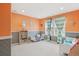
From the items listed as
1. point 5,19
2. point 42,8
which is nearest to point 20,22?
point 5,19

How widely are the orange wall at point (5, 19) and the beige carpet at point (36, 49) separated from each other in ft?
0.96

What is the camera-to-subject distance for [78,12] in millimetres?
2125

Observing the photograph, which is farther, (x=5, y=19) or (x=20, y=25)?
(x=20, y=25)

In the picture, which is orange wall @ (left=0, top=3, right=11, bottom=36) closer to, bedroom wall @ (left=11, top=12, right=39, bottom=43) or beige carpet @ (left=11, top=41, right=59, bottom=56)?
bedroom wall @ (left=11, top=12, right=39, bottom=43)

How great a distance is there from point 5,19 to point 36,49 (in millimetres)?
737

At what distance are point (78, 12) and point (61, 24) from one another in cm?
35

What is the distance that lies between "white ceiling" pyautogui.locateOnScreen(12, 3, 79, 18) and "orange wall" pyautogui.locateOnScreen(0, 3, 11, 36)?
0.11 meters

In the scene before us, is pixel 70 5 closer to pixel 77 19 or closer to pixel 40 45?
pixel 77 19

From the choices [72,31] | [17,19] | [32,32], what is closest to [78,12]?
[72,31]

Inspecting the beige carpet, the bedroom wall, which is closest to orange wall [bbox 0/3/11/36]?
the bedroom wall

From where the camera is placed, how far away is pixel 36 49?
2.23 metres

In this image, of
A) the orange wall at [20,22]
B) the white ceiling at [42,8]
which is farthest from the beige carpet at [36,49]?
the white ceiling at [42,8]

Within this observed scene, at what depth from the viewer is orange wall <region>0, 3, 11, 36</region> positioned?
6.86 ft

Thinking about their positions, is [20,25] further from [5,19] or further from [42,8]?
[42,8]
